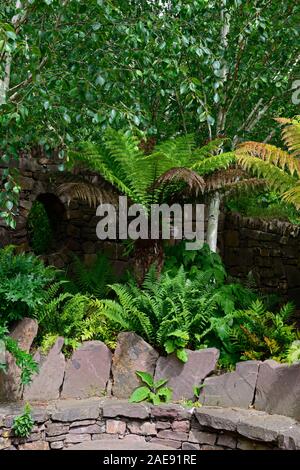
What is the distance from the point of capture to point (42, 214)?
790 cm

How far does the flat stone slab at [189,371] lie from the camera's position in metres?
4.75

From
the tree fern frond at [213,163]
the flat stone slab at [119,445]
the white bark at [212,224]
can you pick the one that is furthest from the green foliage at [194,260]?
the flat stone slab at [119,445]

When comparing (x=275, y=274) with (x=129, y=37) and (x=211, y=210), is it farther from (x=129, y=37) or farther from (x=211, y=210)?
(x=129, y=37)

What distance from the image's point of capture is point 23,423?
4457 mm

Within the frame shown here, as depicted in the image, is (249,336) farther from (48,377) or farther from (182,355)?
(48,377)

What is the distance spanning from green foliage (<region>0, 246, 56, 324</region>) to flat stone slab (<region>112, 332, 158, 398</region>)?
844 mm

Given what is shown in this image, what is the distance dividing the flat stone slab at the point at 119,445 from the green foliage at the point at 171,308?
2.40ft

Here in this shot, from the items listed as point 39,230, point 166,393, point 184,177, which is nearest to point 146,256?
point 184,177

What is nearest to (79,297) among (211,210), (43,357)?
(43,357)

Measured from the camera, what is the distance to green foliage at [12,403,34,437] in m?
4.45

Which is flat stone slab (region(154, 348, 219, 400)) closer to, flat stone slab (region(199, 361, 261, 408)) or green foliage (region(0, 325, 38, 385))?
flat stone slab (region(199, 361, 261, 408))

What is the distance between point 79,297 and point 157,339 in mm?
796

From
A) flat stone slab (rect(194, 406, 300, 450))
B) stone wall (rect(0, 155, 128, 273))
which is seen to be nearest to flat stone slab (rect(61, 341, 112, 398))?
flat stone slab (rect(194, 406, 300, 450))

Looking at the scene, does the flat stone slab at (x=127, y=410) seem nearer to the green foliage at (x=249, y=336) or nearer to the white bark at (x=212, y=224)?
the green foliage at (x=249, y=336)
